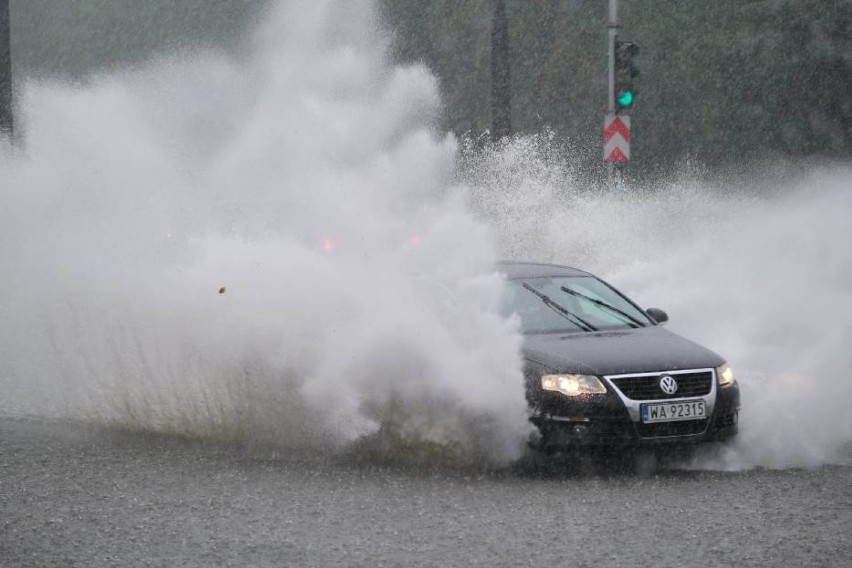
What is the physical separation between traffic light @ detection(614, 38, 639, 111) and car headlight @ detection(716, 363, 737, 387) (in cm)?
991

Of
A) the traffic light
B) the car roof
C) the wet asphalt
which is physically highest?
the traffic light

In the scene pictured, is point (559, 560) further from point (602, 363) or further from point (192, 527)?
point (602, 363)

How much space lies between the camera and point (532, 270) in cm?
1026

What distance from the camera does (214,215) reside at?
1052 cm

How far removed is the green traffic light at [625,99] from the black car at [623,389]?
9.42 meters

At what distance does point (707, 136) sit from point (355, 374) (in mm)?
28361

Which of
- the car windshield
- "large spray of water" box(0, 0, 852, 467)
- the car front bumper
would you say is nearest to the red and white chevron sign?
"large spray of water" box(0, 0, 852, 467)

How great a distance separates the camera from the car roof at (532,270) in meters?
10.1

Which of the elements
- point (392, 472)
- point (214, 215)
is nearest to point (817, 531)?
point (392, 472)

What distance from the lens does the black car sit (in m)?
8.21

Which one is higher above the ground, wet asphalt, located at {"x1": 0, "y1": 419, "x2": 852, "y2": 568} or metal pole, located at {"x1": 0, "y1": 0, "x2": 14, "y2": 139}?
metal pole, located at {"x1": 0, "y1": 0, "x2": 14, "y2": 139}

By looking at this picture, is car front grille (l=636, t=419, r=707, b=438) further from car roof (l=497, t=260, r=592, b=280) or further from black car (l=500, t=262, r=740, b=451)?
car roof (l=497, t=260, r=592, b=280)

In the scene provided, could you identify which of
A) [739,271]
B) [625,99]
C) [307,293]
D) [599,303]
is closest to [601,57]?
[625,99]

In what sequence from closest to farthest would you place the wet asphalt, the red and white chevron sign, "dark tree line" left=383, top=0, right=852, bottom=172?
the wet asphalt, the red and white chevron sign, "dark tree line" left=383, top=0, right=852, bottom=172
